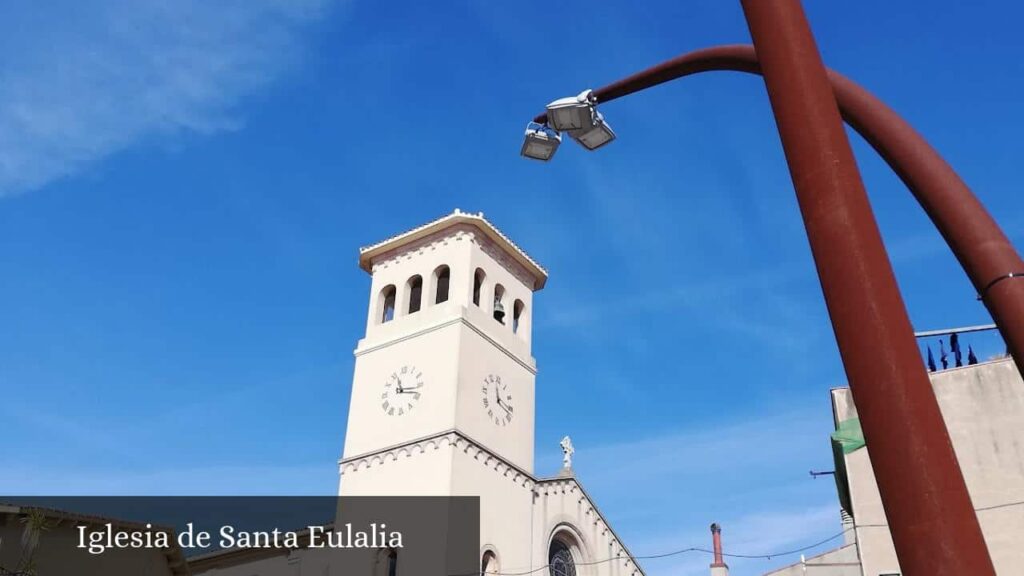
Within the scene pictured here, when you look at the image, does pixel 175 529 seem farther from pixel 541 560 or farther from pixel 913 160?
pixel 913 160

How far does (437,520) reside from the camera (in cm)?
2173

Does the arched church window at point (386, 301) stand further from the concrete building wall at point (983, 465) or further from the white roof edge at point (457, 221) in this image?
the concrete building wall at point (983, 465)

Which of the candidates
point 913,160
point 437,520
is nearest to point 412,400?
point 437,520

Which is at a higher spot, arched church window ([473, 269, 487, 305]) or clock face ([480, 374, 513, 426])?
arched church window ([473, 269, 487, 305])

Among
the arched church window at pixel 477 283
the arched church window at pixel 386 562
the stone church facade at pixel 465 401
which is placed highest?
the arched church window at pixel 477 283

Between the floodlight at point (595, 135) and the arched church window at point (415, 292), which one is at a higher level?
the arched church window at point (415, 292)

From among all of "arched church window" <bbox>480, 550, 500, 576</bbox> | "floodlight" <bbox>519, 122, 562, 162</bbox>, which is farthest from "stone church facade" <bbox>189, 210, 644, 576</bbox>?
"floodlight" <bbox>519, 122, 562, 162</bbox>

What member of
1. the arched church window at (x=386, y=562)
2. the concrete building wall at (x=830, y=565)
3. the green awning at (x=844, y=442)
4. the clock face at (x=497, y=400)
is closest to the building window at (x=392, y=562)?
the arched church window at (x=386, y=562)

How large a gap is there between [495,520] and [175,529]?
769 centimetres

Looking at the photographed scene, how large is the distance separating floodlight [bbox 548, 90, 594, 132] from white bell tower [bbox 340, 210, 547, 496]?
16.7 meters

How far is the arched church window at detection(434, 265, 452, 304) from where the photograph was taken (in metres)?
26.3

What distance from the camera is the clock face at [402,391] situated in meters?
→ 24.2

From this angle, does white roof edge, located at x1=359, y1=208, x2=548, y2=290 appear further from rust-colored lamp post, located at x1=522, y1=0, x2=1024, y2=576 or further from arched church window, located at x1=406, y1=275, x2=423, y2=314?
rust-colored lamp post, located at x1=522, y1=0, x2=1024, y2=576

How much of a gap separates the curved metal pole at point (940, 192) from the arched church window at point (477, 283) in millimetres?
20557
